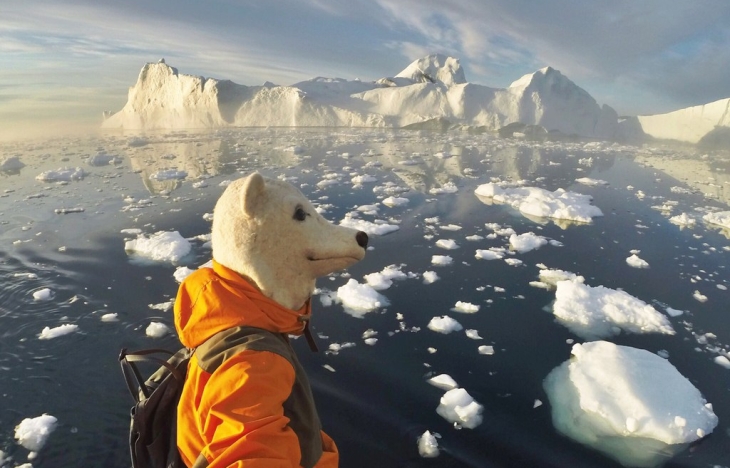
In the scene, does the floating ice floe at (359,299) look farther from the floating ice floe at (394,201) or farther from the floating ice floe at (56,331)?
the floating ice floe at (394,201)

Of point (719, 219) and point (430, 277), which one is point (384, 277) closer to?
point (430, 277)

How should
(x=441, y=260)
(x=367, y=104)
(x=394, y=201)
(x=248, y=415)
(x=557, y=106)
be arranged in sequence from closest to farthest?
(x=248, y=415)
(x=441, y=260)
(x=394, y=201)
(x=557, y=106)
(x=367, y=104)

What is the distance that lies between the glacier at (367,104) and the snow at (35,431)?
35538 mm

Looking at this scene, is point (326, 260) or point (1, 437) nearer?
point (326, 260)

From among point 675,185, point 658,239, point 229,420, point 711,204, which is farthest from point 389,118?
point 229,420

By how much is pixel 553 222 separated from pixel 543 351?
4.70 metres

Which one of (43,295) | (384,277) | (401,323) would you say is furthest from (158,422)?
(43,295)

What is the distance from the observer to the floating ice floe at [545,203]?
302 inches

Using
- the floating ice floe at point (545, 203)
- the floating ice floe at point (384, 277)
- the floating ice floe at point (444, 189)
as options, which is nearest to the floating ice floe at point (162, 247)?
the floating ice floe at point (384, 277)

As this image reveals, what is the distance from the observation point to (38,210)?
27.6 feet

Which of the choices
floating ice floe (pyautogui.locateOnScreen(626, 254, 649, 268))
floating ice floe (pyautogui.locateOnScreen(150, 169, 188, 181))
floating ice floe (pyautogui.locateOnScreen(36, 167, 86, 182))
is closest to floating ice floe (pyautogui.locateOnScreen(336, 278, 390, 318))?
floating ice floe (pyautogui.locateOnScreen(626, 254, 649, 268))

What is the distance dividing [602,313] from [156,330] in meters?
4.35

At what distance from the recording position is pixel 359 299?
4.19m

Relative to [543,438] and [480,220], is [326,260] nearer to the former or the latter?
[543,438]
